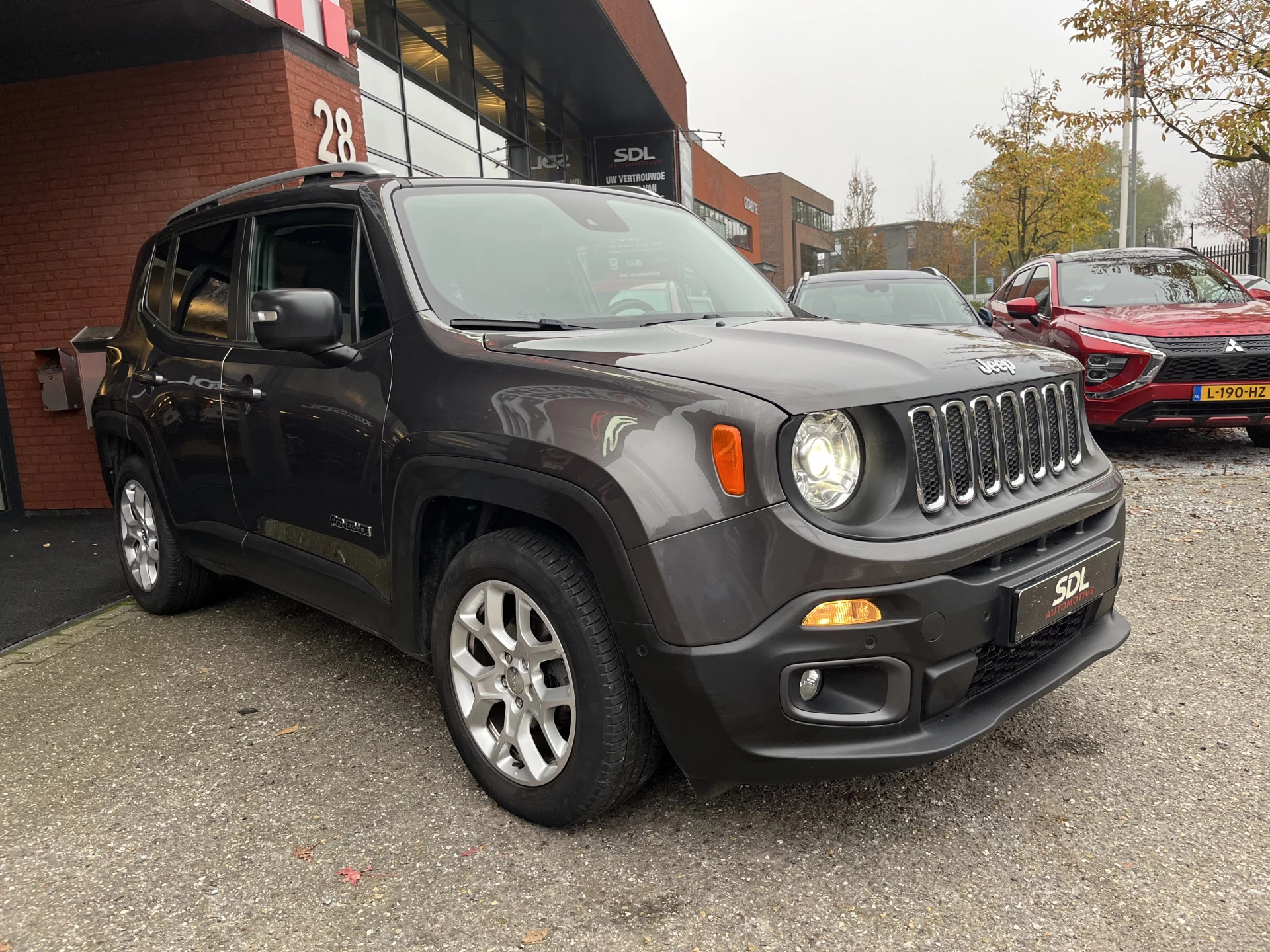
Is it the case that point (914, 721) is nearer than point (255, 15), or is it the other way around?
point (914, 721)

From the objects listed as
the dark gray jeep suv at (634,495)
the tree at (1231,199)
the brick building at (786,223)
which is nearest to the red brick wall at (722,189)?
the brick building at (786,223)

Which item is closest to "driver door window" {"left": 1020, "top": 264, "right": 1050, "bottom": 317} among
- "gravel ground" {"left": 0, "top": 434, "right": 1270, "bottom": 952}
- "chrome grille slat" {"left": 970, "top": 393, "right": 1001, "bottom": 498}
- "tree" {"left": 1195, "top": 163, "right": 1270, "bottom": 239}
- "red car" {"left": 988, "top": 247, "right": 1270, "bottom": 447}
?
"red car" {"left": 988, "top": 247, "right": 1270, "bottom": 447}

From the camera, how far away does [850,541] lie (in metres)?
2.12

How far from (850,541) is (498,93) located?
1469 centimetres

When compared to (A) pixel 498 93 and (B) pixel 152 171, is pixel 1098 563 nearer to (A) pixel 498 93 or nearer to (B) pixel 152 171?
(B) pixel 152 171

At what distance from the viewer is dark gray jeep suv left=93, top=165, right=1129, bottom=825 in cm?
212

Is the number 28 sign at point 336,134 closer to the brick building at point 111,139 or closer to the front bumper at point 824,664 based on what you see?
the brick building at point 111,139

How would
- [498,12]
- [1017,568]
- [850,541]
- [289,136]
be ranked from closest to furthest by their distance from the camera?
[850,541]
[1017,568]
[289,136]
[498,12]

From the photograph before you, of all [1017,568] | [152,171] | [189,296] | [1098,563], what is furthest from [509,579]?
[152,171]

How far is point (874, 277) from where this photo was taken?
29.3 ft

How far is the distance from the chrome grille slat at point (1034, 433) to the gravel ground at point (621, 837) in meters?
0.89

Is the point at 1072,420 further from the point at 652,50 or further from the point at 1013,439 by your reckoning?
the point at 652,50

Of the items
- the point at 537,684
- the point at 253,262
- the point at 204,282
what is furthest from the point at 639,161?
the point at 537,684

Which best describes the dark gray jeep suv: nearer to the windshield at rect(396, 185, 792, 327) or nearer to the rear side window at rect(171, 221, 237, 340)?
the windshield at rect(396, 185, 792, 327)
